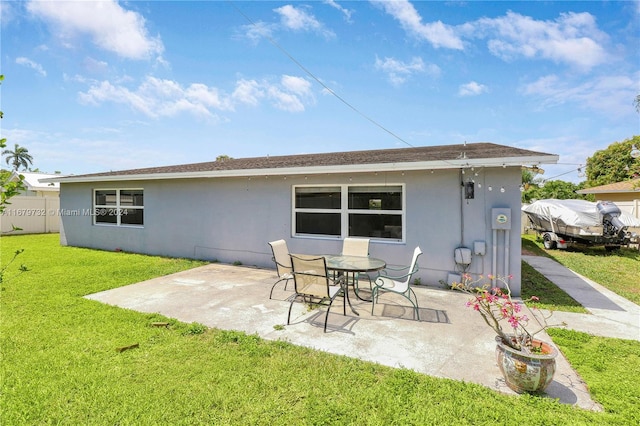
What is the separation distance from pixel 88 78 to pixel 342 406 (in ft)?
37.7

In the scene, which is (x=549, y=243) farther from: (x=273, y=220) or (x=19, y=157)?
(x=19, y=157)

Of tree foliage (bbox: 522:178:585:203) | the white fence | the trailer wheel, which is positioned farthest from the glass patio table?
tree foliage (bbox: 522:178:585:203)

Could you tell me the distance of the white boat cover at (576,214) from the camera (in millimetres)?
12008

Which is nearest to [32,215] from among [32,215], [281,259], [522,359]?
[32,215]

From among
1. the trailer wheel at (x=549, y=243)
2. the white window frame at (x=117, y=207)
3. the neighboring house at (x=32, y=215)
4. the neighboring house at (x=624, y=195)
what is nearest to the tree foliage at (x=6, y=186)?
the white window frame at (x=117, y=207)

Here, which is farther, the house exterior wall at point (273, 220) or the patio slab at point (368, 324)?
the house exterior wall at point (273, 220)

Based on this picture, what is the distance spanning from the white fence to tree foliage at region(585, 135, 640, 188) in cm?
4327

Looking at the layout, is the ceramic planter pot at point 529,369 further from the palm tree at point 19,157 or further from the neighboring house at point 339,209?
the palm tree at point 19,157

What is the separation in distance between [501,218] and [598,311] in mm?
2303

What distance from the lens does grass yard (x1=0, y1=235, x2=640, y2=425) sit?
106 inches

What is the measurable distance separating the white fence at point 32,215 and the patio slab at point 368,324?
16.1m

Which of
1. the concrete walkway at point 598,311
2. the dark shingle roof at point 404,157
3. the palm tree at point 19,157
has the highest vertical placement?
the palm tree at point 19,157

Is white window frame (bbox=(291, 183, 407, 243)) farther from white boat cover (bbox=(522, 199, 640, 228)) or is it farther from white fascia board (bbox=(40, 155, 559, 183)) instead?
white boat cover (bbox=(522, 199, 640, 228))

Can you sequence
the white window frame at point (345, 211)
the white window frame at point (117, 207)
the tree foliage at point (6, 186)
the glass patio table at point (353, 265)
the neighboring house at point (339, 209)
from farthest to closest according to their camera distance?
the white window frame at point (117, 207)
the white window frame at point (345, 211)
the neighboring house at point (339, 209)
the glass patio table at point (353, 265)
the tree foliage at point (6, 186)
